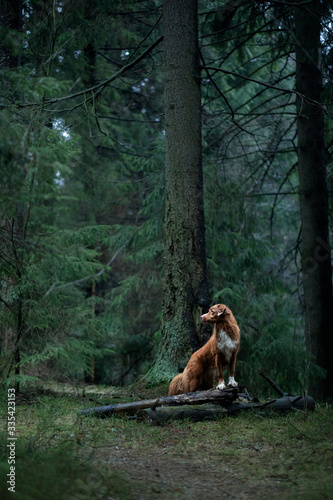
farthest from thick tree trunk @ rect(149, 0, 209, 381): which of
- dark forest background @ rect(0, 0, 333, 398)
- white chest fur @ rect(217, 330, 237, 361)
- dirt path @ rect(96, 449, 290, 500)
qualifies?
dirt path @ rect(96, 449, 290, 500)

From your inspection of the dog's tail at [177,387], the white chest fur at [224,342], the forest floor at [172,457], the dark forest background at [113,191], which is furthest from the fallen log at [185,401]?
the dark forest background at [113,191]

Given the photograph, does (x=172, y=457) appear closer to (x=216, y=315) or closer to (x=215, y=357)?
(x=215, y=357)

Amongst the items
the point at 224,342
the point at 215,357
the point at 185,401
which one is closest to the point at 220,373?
the point at 215,357

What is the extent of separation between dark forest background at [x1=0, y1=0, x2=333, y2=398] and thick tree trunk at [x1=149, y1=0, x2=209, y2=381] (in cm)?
29

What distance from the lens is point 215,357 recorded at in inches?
255

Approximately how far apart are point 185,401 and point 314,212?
6.19m

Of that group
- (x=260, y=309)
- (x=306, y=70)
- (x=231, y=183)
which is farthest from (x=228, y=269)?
(x=306, y=70)

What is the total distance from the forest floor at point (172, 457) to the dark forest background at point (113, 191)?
1.13 meters

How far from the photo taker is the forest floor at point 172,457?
367 cm

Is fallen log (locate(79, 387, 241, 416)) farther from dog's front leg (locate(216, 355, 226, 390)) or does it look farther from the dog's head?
the dog's head

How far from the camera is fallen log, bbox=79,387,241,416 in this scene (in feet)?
20.7

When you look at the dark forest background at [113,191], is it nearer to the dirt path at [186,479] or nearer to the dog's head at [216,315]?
the dog's head at [216,315]

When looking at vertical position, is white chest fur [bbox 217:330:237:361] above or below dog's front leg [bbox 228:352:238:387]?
above

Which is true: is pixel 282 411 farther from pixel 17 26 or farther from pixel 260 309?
pixel 17 26
